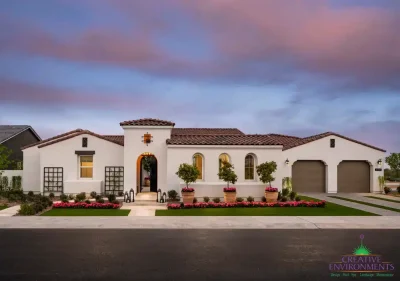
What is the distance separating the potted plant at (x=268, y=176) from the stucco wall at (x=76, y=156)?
1060 centimetres

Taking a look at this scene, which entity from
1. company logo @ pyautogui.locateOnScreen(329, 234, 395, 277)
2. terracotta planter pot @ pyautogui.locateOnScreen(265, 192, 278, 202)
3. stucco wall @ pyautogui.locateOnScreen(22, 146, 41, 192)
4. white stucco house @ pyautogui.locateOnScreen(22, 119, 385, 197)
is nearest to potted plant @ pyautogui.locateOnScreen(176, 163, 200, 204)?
white stucco house @ pyautogui.locateOnScreen(22, 119, 385, 197)

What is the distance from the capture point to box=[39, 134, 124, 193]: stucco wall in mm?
25750

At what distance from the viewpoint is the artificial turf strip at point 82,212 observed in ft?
57.1

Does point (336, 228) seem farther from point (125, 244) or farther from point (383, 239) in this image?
point (125, 244)

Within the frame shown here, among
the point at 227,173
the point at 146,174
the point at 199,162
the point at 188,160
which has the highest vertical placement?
the point at 188,160

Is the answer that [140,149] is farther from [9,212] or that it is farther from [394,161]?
[394,161]

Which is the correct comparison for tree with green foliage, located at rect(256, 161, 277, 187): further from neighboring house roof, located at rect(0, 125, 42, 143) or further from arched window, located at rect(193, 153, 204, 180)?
neighboring house roof, located at rect(0, 125, 42, 143)

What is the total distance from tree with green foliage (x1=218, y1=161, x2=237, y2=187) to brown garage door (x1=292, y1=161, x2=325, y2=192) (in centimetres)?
1017

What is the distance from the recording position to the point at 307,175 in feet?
99.0

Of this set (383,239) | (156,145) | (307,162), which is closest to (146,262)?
(383,239)

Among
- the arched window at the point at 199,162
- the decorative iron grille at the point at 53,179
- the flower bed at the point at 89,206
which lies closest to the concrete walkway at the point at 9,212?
the flower bed at the point at 89,206

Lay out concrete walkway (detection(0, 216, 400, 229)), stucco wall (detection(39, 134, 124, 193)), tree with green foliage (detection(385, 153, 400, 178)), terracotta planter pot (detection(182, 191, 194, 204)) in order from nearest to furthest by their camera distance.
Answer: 1. concrete walkway (detection(0, 216, 400, 229))
2. terracotta planter pot (detection(182, 191, 194, 204))
3. stucco wall (detection(39, 134, 124, 193))
4. tree with green foliage (detection(385, 153, 400, 178))

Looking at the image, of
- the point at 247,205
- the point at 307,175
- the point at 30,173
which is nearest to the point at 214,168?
the point at 247,205

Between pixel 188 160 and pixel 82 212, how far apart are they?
780 centimetres
